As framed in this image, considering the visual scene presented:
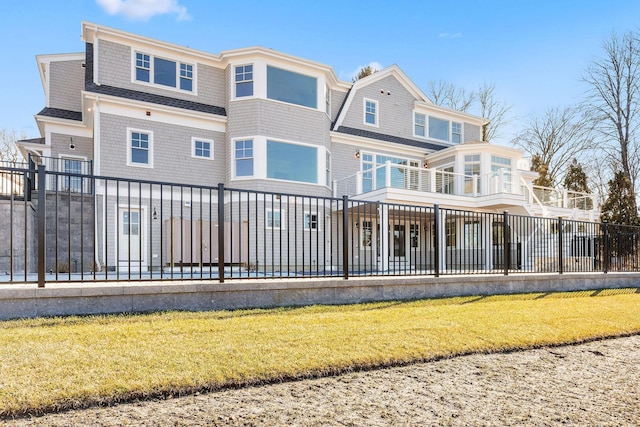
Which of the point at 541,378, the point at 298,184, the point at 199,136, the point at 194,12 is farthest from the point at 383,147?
the point at 541,378

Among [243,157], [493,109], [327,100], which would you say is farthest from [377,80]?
[493,109]

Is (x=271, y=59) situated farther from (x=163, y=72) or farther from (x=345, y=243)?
(x=345, y=243)

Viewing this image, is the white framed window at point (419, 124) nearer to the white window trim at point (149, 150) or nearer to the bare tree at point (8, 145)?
the white window trim at point (149, 150)

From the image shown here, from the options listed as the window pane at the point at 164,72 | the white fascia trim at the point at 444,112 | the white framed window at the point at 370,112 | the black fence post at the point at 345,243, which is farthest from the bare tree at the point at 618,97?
the window pane at the point at 164,72

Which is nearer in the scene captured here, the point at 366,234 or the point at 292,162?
the point at 366,234

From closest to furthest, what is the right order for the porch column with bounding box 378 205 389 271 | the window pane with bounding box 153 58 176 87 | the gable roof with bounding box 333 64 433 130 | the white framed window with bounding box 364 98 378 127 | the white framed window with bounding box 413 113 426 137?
the porch column with bounding box 378 205 389 271 → the window pane with bounding box 153 58 176 87 → the gable roof with bounding box 333 64 433 130 → the white framed window with bounding box 364 98 378 127 → the white framed window with bounding box 413 113 426 137

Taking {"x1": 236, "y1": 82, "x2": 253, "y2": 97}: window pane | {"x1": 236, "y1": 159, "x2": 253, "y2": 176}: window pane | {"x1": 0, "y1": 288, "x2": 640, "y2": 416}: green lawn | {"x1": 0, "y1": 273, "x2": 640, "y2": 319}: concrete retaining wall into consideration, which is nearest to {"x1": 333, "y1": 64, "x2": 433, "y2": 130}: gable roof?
{"x1": 236, "y1": 82, "x2": 253, "y2": 97}: window pane

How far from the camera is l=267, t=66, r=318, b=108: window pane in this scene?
53.7 feet

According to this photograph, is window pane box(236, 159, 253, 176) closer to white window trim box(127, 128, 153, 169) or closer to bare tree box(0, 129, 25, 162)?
white window trim box(127, 128, 153, 169)

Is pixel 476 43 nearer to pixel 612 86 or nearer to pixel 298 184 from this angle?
pixel 298 184

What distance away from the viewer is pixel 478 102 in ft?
118

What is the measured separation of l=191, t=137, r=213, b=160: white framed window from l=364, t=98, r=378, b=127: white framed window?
795 cm

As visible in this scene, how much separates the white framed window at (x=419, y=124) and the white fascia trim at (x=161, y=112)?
34.6ft

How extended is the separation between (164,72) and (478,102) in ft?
95.4
